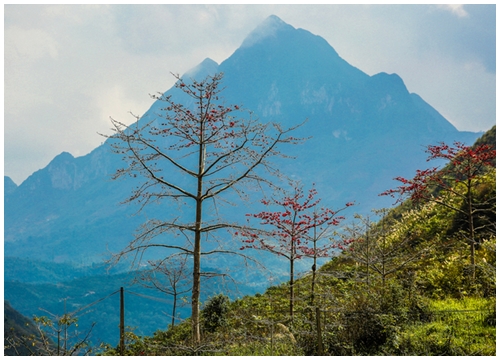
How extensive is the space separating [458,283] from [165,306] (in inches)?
4951

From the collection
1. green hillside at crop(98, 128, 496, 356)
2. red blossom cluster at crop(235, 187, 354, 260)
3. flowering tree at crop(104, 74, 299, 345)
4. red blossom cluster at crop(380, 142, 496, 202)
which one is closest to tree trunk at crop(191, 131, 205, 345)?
flowering tree at crop(104, 74, 299, 345)

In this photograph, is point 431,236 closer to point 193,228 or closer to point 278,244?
point 278,244

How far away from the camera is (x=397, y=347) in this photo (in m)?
8.19

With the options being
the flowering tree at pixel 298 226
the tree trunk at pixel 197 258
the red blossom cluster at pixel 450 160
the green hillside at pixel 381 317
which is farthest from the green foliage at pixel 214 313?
the red blossom cluster at pixel 450 160

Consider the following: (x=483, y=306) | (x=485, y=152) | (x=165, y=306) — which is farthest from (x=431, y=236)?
(x=165, y=306)

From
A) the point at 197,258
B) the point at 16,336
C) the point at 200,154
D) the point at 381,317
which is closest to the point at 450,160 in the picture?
the point at 381,317

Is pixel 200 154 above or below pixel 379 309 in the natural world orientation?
above

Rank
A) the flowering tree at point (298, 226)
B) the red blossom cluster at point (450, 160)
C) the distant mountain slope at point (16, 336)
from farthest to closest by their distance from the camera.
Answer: the flowering tree at point (298, 226)
the red blossom cluster at point (450, 160)
the distant mountain slope at point (16, 336)

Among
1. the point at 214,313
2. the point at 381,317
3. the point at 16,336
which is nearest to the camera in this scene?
the point at 381,317

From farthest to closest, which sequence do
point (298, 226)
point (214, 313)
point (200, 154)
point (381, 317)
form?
point (214, 313) < point (298, 226) < point (200, 154) < point (381, 317)

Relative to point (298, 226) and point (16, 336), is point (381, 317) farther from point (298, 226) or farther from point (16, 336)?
point (16, 336)

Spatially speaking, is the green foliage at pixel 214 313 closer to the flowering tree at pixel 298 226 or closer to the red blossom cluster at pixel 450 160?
the flowering tree at pixel 298 226

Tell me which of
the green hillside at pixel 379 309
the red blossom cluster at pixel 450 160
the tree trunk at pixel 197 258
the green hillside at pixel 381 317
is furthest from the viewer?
the red blossom cluster at pixel 450 160

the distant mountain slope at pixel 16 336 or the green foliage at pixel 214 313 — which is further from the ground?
Answer: the green foliage at pixel 214 313
